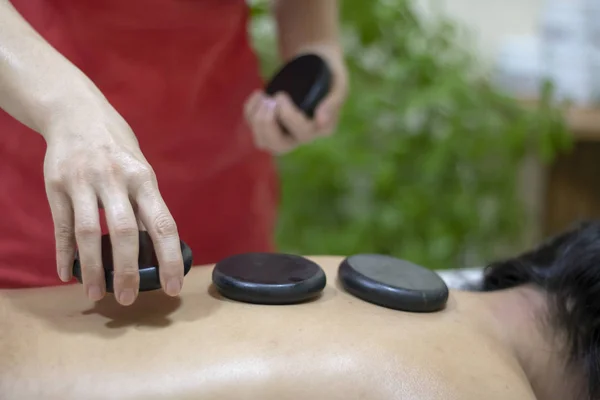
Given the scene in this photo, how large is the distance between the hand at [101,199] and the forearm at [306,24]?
644mm

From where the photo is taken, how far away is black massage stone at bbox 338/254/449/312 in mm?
672

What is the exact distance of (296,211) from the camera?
1.94 meters

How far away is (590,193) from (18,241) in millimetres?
1888

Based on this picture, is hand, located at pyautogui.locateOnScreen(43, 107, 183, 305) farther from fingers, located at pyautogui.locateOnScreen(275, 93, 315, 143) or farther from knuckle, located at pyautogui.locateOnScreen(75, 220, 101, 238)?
fingers, located at pyautogui.locateOnScreen(275, 93, 315, 143)

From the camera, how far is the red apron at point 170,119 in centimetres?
82

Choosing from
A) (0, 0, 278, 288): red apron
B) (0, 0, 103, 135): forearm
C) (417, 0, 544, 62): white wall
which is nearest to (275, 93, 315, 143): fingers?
(0, 0, 278, 288): red apron

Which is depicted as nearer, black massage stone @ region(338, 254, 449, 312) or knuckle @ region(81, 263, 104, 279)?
knuckle @ region(81, 263, 104, 279)

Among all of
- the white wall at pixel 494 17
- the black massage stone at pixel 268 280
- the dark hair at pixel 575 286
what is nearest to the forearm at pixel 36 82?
the black massage stone at pixel 268 280

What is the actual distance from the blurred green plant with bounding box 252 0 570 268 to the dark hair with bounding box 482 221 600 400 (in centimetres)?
96

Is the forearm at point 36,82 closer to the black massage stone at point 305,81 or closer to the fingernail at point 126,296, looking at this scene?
the fingernail at point 126,296

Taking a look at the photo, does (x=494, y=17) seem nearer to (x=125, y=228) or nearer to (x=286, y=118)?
(x=286, y=118)

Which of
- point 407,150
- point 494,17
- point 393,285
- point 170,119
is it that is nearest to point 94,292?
point 393,285

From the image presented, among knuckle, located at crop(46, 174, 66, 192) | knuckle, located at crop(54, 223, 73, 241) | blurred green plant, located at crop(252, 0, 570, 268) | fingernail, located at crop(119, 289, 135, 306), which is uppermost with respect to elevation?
knuckle, located at crop(46, 174, 66, 192)

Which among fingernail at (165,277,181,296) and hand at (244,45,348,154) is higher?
hand at (244,45,348,154)
